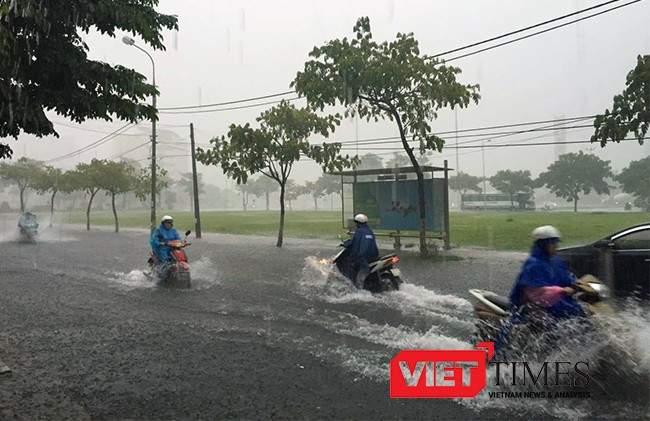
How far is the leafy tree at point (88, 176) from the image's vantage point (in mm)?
36375

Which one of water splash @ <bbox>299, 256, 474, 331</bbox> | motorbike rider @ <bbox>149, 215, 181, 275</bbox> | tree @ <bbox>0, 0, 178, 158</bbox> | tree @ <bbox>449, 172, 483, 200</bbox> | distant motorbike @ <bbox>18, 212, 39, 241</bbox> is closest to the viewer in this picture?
tree @ <bbox>0, 0, 178, 158</bbox>

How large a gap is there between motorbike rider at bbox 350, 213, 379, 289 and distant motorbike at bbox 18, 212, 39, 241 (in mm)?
23440

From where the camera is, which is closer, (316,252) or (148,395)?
(148,395)

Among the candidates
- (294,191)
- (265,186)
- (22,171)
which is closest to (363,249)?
(22,171)

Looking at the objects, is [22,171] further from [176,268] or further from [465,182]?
[465,182]

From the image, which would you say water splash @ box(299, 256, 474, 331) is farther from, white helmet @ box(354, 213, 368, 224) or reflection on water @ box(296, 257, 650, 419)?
white helmet @ box(354, 213, 368, 224)

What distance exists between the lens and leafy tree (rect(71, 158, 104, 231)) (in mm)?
36375

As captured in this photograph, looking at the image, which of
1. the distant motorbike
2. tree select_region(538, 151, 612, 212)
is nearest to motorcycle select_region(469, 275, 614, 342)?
the distant motorbike

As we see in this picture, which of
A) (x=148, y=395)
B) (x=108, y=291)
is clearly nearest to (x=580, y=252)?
(x=148, y=395)

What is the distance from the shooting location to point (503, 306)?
16.8 feet

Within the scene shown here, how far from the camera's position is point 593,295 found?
4.57 m

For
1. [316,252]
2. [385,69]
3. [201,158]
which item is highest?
[385,69]

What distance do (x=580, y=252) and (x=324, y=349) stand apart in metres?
5.67

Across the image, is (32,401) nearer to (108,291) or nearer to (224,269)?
(108,291)
